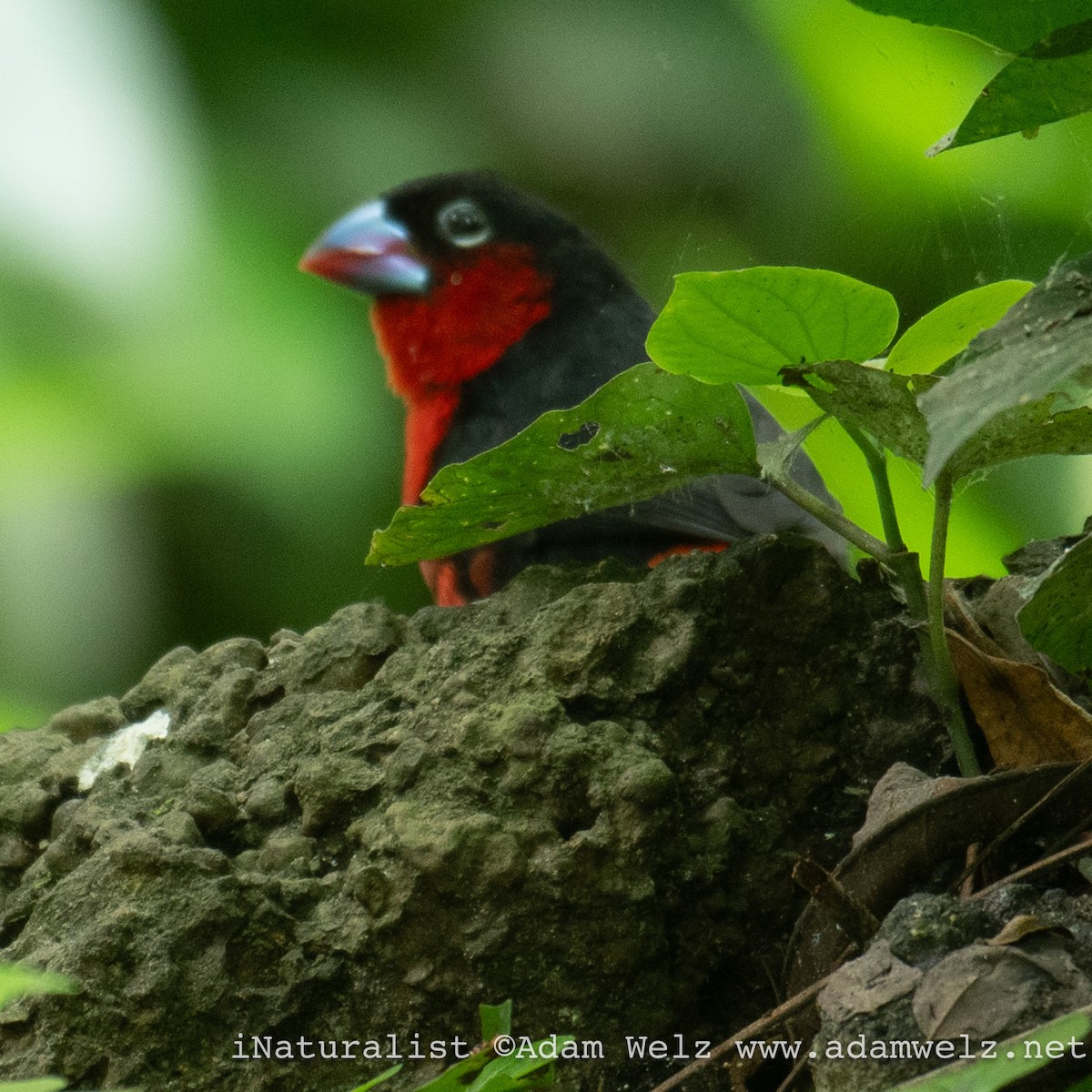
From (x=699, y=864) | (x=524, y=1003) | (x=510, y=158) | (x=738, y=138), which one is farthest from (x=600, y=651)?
(x=510, y=158)

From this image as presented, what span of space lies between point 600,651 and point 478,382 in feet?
4.25

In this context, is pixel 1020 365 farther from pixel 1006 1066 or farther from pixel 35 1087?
pixel 35 1087

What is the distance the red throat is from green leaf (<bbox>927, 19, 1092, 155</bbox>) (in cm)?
152

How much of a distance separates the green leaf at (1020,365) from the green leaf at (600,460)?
Answer: 0.30 meters

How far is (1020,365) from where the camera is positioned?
0.74 m

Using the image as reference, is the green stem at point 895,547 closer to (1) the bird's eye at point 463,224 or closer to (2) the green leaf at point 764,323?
(2) the green leaf at point 764,323

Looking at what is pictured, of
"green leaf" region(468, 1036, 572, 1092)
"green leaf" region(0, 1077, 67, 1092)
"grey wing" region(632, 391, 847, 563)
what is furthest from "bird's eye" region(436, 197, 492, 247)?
"green leaf" region(0, 1077, 67, 1092)

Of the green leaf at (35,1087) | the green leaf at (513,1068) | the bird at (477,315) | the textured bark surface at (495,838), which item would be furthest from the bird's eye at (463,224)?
the green leaf at (35,1087)

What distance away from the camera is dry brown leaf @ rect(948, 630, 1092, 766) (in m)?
1.04

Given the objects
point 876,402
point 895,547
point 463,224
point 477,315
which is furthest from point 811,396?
point 463,224

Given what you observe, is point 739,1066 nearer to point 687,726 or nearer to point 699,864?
point 699,864

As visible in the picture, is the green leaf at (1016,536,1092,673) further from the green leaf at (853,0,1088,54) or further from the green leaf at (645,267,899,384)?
the green leaf at (853,0,1088,54)

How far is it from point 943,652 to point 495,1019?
482 mm

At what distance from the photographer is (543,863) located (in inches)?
40.7
